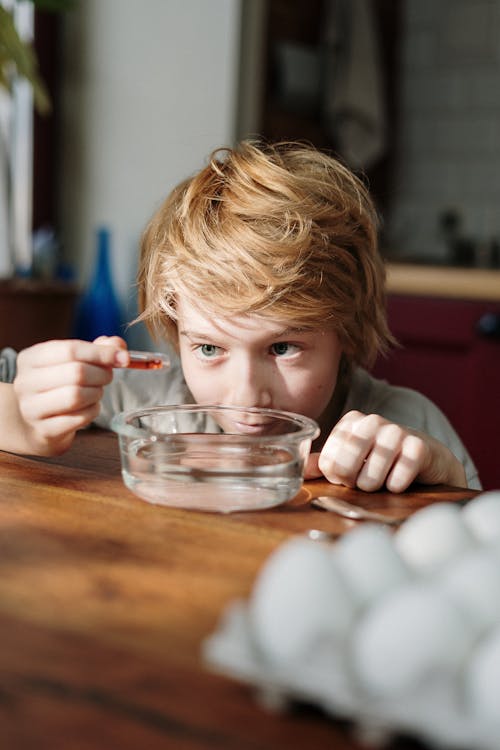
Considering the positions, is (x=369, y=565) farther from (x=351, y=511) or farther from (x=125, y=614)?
(x=351, y=511)

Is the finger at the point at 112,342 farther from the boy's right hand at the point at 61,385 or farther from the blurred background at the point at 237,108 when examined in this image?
the blurred background at the point at 237,108

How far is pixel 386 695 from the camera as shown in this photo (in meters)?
0.40

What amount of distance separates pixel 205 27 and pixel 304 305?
223 centimetres

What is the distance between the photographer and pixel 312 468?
0.93 m

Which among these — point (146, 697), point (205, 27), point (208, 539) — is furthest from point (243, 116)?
point (146, 697)

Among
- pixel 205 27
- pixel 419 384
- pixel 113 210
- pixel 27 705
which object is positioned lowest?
pixel 419 384

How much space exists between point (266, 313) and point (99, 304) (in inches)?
74.2

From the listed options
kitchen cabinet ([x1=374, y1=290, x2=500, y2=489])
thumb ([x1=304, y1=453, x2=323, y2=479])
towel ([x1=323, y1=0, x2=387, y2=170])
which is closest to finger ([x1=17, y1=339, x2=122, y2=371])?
thumb ([x1=304, y1=453, x2=323, y2=479])

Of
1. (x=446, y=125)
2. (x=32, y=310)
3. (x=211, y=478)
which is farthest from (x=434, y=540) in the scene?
(x=446, y=125)

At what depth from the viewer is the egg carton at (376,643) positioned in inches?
15.4

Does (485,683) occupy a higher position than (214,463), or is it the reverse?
(485,683)

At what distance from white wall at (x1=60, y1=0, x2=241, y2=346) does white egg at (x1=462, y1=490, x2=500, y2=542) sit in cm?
264

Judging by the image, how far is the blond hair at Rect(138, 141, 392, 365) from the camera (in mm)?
1129

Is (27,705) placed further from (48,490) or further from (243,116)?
(243,116)
